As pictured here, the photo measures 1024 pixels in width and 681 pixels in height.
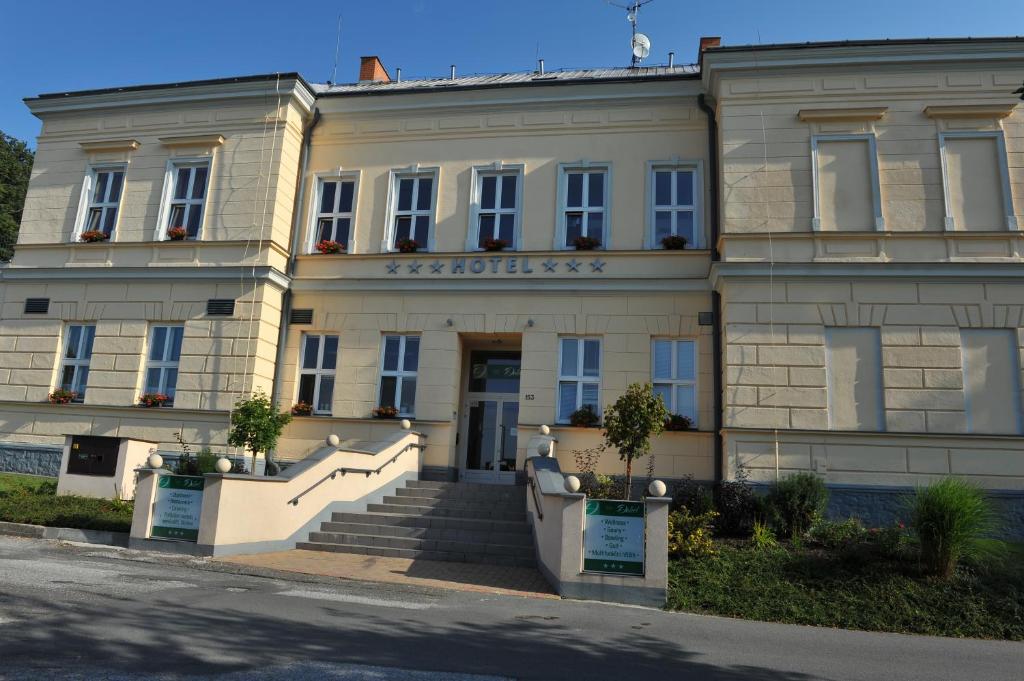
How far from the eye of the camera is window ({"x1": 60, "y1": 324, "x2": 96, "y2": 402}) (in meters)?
16.8

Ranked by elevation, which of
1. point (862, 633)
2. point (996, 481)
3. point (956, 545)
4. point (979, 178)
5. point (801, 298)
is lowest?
point (862, 633)

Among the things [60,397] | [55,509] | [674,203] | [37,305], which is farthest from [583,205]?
[37,305]

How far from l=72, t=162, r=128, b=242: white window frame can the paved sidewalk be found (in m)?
10.5

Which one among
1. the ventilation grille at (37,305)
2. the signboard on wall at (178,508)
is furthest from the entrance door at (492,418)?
the ventilation grille at (37,305)

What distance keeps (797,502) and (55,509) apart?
12182 mm

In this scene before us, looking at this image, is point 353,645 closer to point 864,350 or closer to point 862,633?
point 862,633

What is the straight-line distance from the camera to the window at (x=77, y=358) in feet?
55.0

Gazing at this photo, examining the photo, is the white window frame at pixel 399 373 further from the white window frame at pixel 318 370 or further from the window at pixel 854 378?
the window at pixel 854 378

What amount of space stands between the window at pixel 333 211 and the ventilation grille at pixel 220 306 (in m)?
2.27

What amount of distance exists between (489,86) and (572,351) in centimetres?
643

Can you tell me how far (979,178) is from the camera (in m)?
14.1

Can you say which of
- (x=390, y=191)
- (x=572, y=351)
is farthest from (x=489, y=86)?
(x=572, y=351)

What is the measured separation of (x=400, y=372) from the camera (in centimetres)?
1631

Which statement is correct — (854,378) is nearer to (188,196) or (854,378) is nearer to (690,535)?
(690,535)
